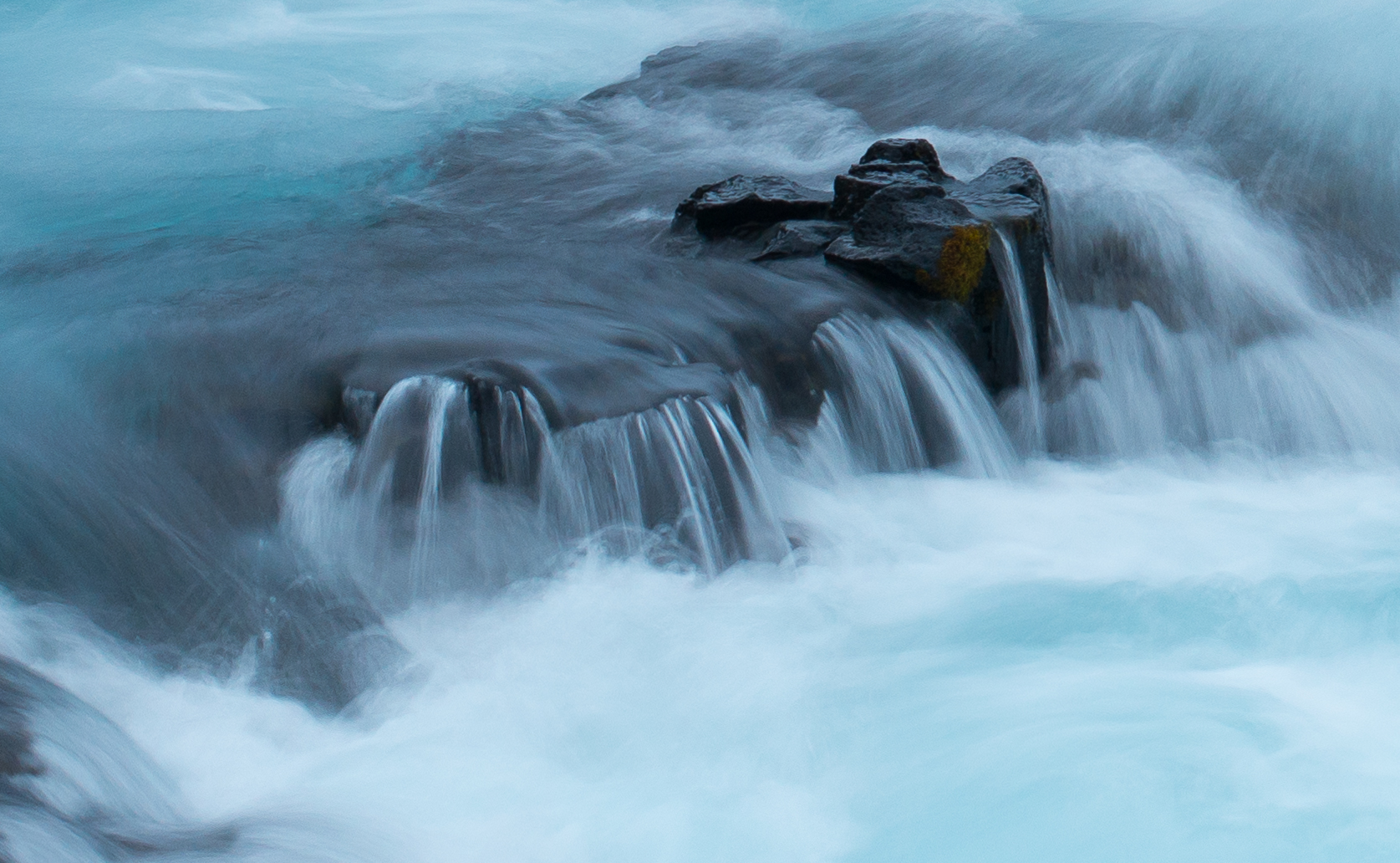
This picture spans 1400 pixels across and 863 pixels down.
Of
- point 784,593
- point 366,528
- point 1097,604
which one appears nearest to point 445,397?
point 366,528

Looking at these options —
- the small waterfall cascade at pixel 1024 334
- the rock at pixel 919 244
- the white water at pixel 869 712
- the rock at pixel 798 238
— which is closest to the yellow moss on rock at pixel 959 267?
the rock at pixel 919 244

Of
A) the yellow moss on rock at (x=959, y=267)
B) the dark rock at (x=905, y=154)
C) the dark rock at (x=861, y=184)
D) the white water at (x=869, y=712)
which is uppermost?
the dark rock at (x=905, y=154)

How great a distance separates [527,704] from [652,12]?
1112cm

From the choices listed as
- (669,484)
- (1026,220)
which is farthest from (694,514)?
(1026,220)

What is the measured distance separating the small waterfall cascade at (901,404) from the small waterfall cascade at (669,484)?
723 millimetres

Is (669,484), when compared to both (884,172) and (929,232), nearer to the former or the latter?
(929,232)

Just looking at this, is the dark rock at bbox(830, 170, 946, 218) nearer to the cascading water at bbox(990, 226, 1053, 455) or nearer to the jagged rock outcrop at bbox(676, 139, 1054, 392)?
the jagged rock outcrop at bbox(676, 139, 1054, 392)

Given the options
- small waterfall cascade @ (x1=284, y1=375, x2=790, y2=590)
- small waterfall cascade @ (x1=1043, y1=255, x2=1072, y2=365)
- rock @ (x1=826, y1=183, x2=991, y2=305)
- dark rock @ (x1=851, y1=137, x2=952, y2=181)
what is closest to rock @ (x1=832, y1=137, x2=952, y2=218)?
→ dark rock @ (x1=851, y1=137, x2=952, y2=181)

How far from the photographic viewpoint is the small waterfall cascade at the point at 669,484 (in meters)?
5.04

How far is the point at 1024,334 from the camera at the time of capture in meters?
6.65

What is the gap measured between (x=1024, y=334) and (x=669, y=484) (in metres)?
2.44

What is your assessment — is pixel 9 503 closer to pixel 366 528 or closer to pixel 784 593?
pixel 366 528

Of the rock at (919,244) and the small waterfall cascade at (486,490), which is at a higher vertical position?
the rock at (919,244)

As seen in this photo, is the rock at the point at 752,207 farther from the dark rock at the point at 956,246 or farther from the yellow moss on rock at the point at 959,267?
the yellow moss on rock at the point at 959,267
